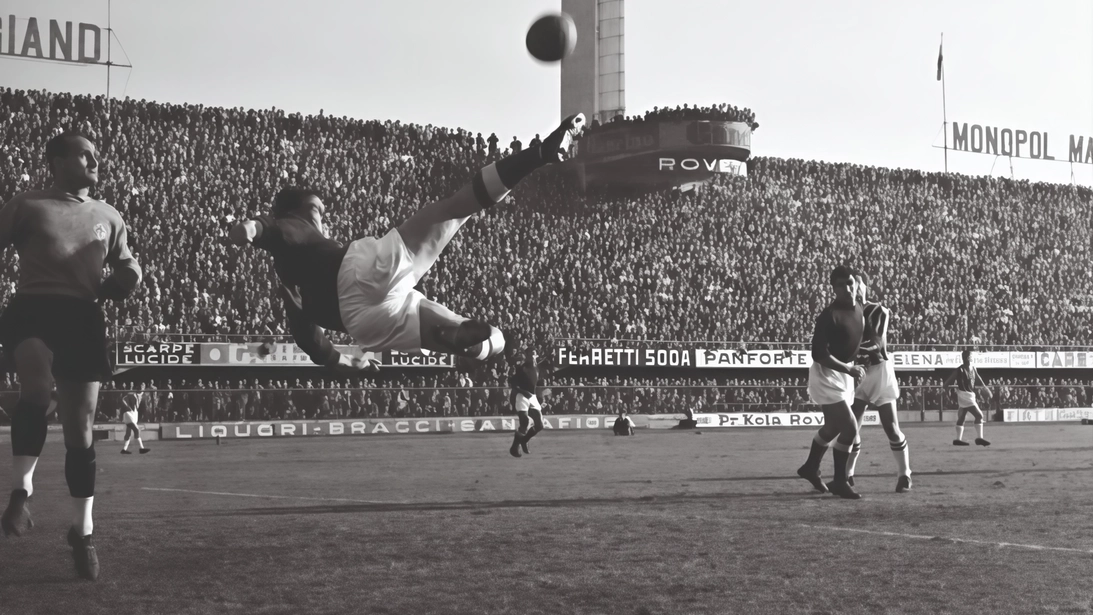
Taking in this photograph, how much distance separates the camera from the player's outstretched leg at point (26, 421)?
686 centimetres

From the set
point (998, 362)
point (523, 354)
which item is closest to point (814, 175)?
point (998, 362)

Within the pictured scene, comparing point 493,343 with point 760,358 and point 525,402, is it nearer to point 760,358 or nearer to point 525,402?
point 525,402

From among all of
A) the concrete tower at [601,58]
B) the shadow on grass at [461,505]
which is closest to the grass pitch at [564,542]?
the shadow on grass at [461,505]

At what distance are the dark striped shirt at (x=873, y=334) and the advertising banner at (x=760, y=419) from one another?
21201 millimetres

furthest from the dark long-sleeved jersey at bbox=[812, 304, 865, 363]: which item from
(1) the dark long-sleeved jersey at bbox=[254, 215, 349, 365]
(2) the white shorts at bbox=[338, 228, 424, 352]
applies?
(1) the dark long-sleeved jersey at bbox=[254, 215, 349, 365]

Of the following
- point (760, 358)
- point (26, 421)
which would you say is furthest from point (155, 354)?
point (26, 421)

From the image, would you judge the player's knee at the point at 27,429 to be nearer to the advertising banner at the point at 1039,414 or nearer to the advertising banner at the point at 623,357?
the advertising banner at the point at 623,357

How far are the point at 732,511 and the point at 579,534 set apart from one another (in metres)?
2.24

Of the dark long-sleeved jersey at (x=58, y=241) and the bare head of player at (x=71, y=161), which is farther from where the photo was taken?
the bare head of player at (x=71, y=161)

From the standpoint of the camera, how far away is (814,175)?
4856 centimetres

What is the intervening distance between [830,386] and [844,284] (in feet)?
3.63

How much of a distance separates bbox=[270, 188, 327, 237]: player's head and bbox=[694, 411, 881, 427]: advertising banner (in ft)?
93.2

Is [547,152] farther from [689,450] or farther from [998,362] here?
[998,362]

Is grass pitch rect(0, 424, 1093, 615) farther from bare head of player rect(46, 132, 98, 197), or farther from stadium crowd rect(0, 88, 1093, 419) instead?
stadium crowd rect(0, 88, 1093, 419)
